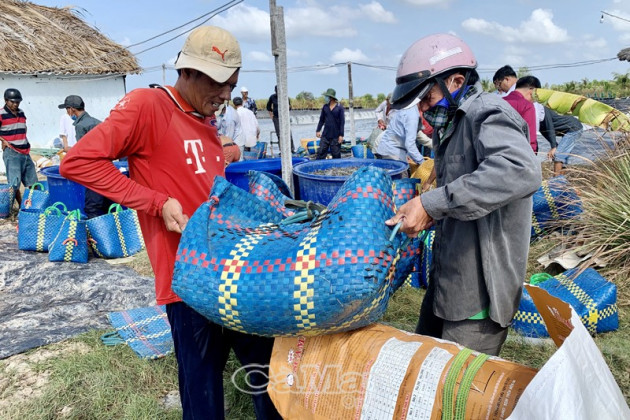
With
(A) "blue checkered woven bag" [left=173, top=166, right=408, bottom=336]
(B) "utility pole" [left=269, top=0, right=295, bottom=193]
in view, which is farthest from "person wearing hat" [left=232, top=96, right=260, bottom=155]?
(A) "blue checkered woven bag" [left=173, top=166, right=408, bottom=336]

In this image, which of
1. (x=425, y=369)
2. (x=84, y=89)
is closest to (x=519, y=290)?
(x=425, y=369)

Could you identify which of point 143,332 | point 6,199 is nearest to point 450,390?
point 143,332

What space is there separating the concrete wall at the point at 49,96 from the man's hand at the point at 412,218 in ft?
42.7

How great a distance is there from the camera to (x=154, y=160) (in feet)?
5.66

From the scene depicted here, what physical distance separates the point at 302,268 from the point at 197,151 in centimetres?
80

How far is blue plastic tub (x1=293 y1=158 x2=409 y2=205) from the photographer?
3.51m

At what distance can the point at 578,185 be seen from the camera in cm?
463

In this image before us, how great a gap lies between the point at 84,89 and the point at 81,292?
35.6ft

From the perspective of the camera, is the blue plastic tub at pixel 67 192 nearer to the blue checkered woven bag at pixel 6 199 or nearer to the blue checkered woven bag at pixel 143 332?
the blue checkered woven bag at pixel 6 199

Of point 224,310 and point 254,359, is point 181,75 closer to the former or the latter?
point 224,310

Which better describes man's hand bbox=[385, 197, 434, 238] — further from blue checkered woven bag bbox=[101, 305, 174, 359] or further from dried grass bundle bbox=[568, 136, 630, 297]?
dried grass bundle bbox=[568, 136, 630, 297]

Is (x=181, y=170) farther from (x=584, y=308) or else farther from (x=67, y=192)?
(x=67, y=192)

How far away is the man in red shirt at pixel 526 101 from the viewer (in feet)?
16.9

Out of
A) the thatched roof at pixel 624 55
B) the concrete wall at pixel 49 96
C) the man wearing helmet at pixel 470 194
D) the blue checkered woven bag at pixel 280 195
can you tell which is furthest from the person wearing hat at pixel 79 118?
the thatched roof at pixel 624 55
